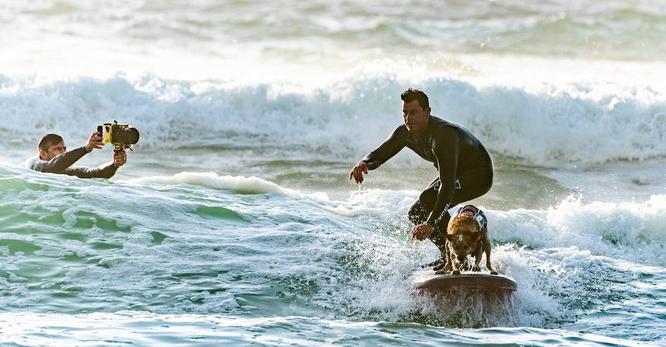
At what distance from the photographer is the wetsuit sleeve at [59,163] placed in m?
13.2

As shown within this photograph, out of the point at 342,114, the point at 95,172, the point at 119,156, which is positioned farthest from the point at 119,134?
the point at 342,114

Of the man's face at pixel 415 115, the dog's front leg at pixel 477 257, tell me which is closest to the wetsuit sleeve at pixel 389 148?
the man's face at pixel 415 115

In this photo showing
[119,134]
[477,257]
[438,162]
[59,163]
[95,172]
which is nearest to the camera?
[477,257]

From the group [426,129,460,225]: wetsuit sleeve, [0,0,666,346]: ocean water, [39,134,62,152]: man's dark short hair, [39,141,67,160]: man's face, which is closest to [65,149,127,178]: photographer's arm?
[0,0,666,346]: ocean water

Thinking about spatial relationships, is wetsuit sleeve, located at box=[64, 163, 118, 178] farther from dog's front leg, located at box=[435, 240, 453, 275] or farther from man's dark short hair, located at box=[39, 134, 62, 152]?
dog's front leg, located at box=[435, 240, 453, 275]

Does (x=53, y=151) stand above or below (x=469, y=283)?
above

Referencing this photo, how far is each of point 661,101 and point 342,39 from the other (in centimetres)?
1241

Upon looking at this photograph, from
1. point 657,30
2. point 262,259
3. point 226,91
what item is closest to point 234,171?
point 226,91

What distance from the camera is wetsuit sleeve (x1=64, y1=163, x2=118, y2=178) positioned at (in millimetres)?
13148

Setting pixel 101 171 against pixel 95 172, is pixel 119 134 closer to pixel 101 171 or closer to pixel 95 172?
pixel 101 171

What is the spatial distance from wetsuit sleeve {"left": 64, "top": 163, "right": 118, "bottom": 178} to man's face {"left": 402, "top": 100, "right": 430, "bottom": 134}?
4.32m

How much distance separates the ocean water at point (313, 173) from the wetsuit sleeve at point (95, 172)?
0.12m

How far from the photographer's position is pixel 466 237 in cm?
931

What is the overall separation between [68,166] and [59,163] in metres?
0.13
